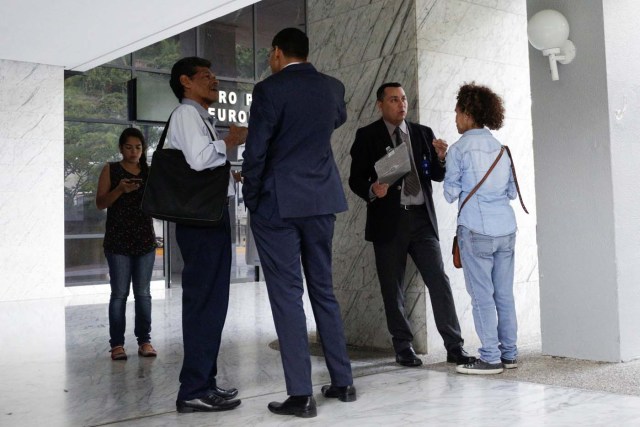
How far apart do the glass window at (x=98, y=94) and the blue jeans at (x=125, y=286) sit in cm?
837

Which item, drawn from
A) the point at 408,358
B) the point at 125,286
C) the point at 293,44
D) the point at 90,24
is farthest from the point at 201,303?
the point at 90,24

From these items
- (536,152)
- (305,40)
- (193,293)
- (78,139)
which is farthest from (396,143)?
(78,139)

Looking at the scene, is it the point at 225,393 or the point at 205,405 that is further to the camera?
the point at 225,393

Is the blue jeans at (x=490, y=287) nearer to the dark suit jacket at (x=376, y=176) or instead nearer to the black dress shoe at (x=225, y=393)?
the dark suit jacket at (x=376, y=176)

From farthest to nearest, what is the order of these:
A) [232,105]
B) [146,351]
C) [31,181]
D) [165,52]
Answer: [232,105] → [165,52] → [31,181] → [146,351]

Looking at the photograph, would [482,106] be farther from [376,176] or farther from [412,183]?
[376,176]

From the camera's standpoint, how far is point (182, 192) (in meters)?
3.60

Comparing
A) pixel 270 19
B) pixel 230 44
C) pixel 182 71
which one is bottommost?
pixel 182 71

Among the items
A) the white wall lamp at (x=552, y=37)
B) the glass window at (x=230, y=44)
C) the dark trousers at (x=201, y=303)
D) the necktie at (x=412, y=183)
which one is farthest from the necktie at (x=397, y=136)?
the glass window at (x=230, y=44)

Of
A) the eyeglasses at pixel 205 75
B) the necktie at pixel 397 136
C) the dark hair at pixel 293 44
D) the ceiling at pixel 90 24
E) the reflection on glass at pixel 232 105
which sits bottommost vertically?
the necktie at pixel 397 136

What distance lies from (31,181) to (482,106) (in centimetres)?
900

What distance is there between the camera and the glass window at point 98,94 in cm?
1299

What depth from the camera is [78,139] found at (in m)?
13.0

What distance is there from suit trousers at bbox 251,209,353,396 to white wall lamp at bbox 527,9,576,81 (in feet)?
6.47
